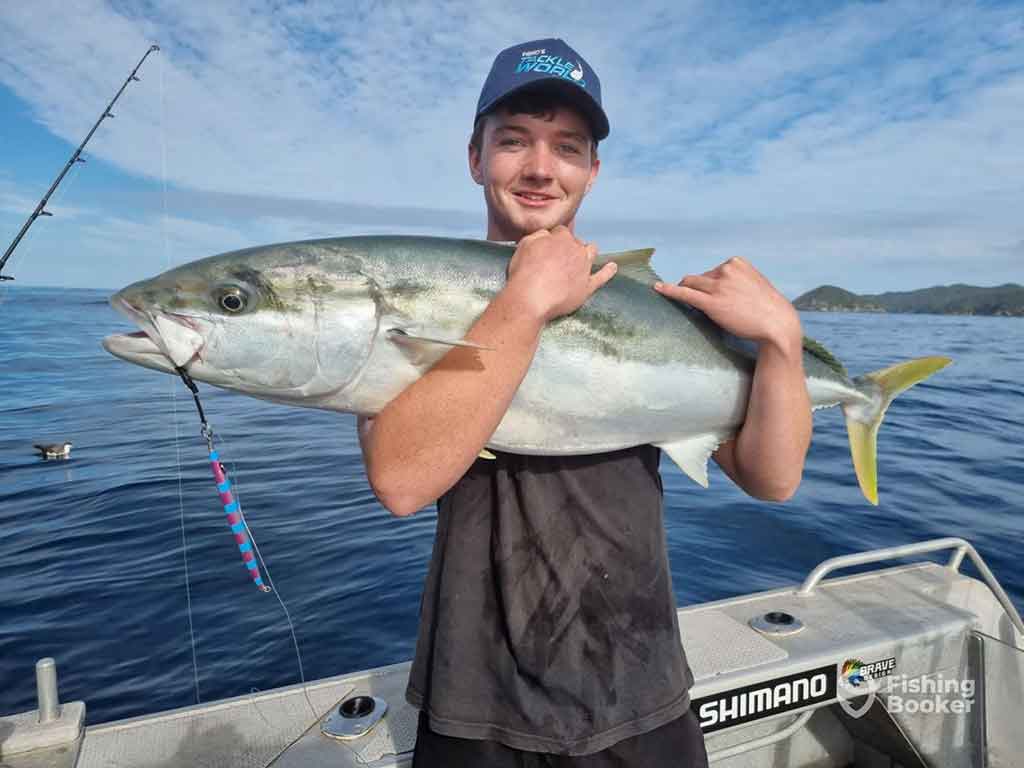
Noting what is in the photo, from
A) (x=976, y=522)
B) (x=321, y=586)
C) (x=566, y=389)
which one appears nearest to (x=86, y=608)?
(x=321, y=586)

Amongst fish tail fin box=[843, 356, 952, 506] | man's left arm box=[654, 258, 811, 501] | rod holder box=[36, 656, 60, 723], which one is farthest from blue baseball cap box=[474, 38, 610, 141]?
rod holder box=[36, 656, 60, 723]

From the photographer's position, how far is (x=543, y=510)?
2.04m

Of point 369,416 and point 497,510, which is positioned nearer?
point 369,416

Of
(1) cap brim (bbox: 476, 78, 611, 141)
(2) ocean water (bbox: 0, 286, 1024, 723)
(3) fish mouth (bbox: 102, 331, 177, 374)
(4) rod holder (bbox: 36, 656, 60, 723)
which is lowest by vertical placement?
(2) ocean water (bbox: 0, 286, 1024, 723)

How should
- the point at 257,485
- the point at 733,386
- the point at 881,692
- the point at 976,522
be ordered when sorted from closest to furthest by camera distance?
the point at 733,386 < the point at 881,692 < the point at 976,522 < the point at 257,485

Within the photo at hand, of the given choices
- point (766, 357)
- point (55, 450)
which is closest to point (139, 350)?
point (766, 357)

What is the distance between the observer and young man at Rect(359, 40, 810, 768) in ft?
5.85

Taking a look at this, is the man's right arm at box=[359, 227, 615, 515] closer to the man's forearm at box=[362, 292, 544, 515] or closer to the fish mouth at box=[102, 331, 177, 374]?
the man's forearm at box=[362, 292, 544, 515]

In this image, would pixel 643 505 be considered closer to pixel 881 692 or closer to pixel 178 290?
pixel 178 290

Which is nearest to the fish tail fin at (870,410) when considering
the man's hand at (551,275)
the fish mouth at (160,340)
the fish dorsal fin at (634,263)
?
the fish dorsal fin at (634,263)

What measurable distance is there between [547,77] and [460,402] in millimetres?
1145

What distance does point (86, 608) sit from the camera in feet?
21.1

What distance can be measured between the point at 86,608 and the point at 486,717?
6142 mm

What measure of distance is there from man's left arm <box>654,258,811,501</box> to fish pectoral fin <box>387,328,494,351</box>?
0.76 m
